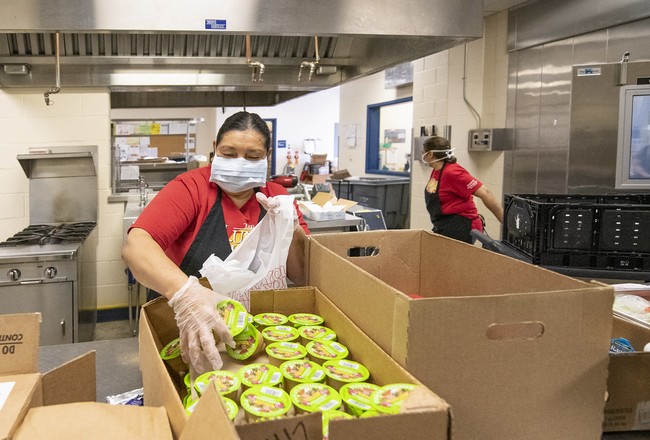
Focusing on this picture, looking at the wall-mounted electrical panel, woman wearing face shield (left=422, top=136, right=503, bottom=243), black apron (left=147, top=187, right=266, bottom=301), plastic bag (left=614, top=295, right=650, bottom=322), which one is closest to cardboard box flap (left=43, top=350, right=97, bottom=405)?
black apron (left=147, top=187, right=266, bottom=301)

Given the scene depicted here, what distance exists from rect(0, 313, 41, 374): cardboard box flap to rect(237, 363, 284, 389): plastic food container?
0.37 metres

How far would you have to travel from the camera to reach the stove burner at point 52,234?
330cm

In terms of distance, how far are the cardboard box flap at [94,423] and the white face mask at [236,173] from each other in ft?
3.29

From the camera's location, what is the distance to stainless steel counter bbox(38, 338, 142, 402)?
125 cm

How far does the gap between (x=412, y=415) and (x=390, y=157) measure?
8.23 m

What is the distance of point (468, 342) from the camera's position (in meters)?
0.79

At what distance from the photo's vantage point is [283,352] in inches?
39.4

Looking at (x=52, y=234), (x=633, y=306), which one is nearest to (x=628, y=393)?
(x=633, y=306)

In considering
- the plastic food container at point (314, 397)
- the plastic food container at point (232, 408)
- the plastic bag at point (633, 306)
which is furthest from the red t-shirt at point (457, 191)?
the plastic food container at point (232, 408)

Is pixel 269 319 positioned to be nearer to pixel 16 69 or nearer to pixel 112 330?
pixel 16 69

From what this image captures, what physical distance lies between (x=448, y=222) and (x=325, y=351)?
11.5ft

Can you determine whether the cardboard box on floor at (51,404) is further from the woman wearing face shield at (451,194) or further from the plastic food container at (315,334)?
the woman wearing face shield at (451,194)

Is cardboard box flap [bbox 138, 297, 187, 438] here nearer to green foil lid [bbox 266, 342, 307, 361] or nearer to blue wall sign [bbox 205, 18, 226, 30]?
green foil lid [bbox 266, 342, 307, 361]

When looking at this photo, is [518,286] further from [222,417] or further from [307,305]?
[222,417]
